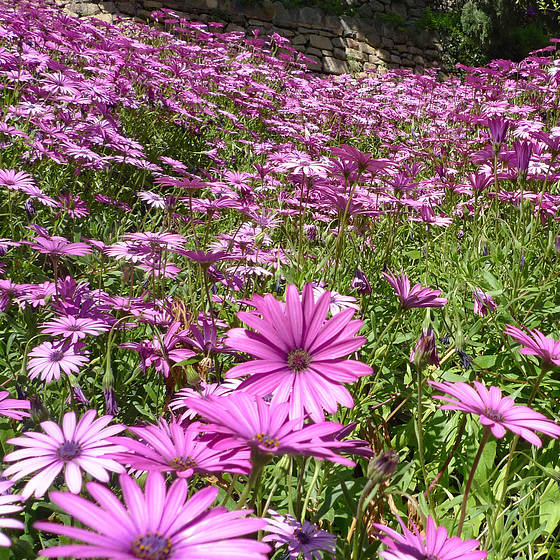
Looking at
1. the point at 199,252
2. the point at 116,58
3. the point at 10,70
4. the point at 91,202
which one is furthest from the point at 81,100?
the point at 199,252

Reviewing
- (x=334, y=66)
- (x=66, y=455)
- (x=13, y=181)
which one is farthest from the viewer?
(x=334, y=66)

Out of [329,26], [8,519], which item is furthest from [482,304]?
[329,26]

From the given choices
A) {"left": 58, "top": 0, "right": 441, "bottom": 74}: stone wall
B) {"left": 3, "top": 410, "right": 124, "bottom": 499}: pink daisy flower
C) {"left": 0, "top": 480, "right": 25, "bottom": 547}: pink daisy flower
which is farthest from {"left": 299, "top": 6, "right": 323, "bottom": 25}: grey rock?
{"left": 0, "top": 480, "right": 25, "bottom": 547}: pink daisy flower

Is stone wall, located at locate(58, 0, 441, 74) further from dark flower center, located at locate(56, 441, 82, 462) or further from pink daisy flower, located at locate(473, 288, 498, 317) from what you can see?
dark flower center, located at locate(56, 441, 82, 462)

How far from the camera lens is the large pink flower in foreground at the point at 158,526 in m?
0.43

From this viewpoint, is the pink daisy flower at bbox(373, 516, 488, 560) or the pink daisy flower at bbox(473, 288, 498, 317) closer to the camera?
the pink daisy flower at bbox(373, 516, 488, 560)

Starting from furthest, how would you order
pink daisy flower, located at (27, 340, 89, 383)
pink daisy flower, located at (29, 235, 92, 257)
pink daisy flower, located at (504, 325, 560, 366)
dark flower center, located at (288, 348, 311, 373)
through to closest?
pink daisy flower, located at (29, 235, 92, 257), pink daisy flower, located at (27, 340, 89, 383), pink daisy flower, located at (504, 325, 560, 366), dark flower center, located at (288, 348, 311, 373)

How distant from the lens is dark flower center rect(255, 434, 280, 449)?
2.00 ft

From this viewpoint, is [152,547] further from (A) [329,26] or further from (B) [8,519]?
(A) [329,26]

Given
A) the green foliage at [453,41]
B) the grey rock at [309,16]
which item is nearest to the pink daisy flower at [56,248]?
the grey rock at [309,16]

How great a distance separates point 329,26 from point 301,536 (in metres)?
13.1

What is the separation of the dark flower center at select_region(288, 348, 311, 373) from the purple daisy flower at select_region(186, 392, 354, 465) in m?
0.11

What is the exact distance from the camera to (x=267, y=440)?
63 centimetres

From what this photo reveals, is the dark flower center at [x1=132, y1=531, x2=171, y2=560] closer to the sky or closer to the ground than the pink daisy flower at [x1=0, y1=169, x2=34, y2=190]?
closer to the ground
